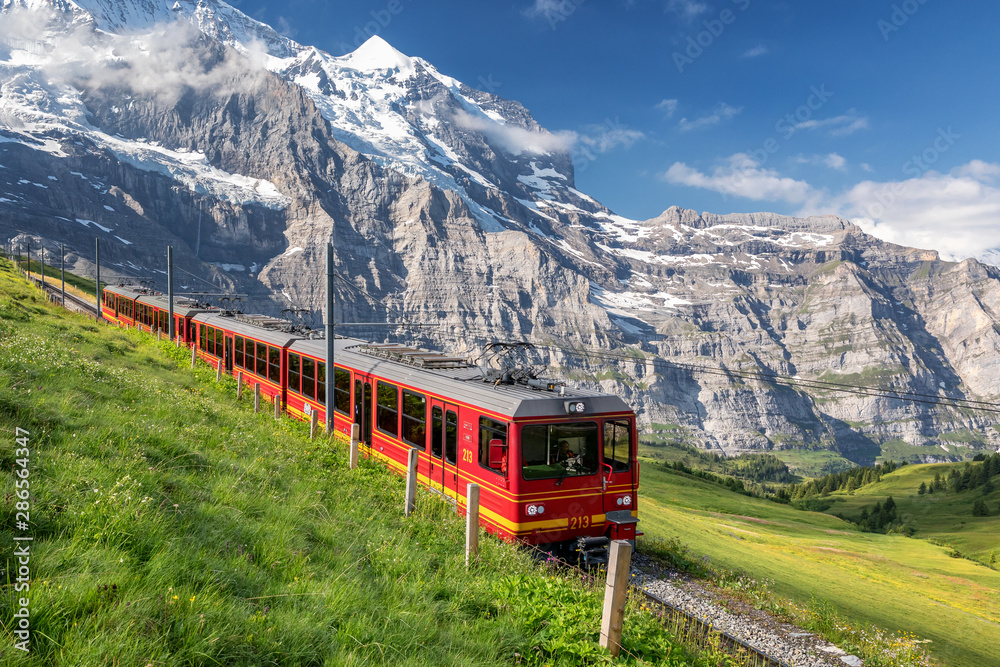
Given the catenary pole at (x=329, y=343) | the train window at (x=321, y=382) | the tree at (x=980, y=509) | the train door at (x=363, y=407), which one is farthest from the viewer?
the tree at (x=980, y=509)

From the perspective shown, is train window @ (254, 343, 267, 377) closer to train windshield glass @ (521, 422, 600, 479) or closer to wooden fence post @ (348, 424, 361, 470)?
wooden fence post @ (348, 424, 361, 470)

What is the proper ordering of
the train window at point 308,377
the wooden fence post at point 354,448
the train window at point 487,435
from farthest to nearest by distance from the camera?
the train window at point 308,377
the wooden fence post at point 354,448
the train window at point 487,435

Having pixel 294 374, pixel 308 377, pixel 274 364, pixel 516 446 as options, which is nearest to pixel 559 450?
pixel 516 446

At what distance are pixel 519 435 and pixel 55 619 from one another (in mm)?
7577

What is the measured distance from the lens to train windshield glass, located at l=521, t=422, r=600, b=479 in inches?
421

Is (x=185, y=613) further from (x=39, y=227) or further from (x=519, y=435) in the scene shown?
(x=39, y=227)

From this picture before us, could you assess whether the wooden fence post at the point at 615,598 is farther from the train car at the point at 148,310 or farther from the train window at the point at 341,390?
the train car at the point at 148,310

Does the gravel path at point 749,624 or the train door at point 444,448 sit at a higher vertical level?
the train door at point 444,448

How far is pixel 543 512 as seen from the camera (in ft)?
35.1

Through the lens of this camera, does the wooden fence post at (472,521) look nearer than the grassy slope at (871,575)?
Yes

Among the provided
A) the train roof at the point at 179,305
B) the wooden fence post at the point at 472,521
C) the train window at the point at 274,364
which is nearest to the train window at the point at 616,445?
the wooden fence post at the point at 472,521

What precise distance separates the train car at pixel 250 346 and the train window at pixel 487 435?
1000cm

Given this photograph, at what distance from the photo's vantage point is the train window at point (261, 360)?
74.0 ft

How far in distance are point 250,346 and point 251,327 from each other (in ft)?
3.72
